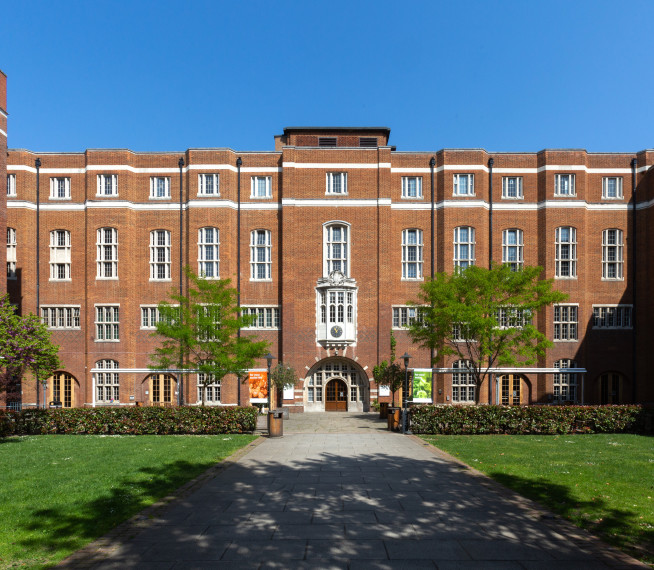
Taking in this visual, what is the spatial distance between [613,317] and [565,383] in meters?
5.40

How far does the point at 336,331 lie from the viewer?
3164 cm

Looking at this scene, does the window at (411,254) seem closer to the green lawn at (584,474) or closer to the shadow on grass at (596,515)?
the green lawn at (584,474)

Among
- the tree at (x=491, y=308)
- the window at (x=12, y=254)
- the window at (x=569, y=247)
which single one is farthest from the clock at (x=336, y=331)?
the window at (x=12, y=254)

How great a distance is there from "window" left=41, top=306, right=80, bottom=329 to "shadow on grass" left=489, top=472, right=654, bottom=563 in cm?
2958

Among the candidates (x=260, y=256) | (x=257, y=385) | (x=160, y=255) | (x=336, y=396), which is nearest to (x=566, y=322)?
(x=336, y=396)

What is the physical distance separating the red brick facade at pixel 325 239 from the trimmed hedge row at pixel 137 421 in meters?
11.3

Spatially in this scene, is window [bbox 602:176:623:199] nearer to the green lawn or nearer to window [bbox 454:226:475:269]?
window [bbox 454:226:475:269]

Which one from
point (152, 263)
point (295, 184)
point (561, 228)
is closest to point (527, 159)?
point (561, 228)

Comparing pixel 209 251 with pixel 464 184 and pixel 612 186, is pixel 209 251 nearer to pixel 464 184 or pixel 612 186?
pixel 464 184

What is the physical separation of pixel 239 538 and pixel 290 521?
112 centimetres

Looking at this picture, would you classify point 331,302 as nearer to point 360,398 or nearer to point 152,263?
point 360,398

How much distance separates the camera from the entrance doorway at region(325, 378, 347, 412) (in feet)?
108

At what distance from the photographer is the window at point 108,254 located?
3241cm

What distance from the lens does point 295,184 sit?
32375 mm
